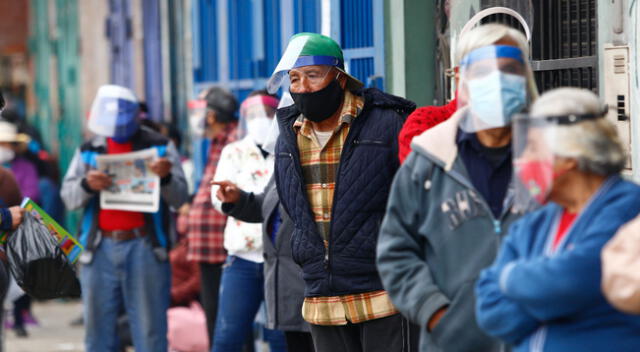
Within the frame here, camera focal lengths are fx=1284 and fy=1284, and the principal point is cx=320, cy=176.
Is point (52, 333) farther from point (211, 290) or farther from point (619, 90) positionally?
point (619, 90)

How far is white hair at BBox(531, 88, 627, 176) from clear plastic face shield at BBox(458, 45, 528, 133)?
0.42m

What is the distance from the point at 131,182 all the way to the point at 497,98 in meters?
4.04

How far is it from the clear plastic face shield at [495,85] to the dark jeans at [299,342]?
246 centimetres

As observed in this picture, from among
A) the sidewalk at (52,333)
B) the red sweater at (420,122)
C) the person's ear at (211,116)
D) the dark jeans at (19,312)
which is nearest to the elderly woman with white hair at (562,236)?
the red sweater at (420,122)

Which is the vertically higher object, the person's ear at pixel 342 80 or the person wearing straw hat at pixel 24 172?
the person's ear at pixel 342 80

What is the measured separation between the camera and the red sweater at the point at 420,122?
4.61 m

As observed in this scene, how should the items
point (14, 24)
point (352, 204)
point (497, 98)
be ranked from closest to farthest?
point (497, 98), point (352, 204), point (14, 24)

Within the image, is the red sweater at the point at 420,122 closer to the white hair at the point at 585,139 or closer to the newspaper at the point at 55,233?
the white hair at the point at 585,139

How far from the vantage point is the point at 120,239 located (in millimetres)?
7434

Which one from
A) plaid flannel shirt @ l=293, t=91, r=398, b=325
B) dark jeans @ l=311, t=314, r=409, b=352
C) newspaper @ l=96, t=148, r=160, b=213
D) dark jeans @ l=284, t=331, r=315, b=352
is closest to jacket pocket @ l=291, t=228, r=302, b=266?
plaid flannel shirt @ l=293, t=91, r=398, b=325

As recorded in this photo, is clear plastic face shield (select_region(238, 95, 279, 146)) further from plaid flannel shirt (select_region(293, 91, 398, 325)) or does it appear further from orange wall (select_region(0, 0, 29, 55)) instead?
orange wall (select_region(0, 0, 29, 55))

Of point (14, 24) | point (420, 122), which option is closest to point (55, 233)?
point (420, 122)

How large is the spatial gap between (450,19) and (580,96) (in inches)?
135

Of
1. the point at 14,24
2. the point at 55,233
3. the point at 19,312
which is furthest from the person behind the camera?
the point at 14,24
